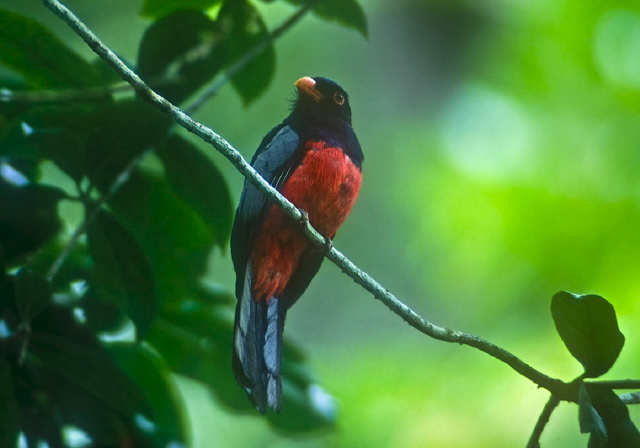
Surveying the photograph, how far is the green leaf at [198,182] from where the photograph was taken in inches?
83.7

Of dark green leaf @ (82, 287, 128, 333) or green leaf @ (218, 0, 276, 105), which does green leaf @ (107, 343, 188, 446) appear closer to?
dark green leaf @ (82, 287, 128, 333)

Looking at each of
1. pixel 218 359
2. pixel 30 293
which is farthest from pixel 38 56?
pixel 218 359

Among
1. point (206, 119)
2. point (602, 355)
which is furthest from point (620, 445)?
point (206, 119)

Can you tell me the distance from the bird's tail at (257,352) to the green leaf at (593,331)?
773 mm

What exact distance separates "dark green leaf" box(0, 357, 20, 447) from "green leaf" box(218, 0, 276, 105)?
1078 mm

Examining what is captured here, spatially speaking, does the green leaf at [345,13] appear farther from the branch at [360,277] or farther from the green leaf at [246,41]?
the branch at [360,277]

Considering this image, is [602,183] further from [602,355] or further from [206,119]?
[206,119]

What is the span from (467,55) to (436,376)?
1015mm

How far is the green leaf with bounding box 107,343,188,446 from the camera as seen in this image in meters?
2.17

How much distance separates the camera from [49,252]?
226cm

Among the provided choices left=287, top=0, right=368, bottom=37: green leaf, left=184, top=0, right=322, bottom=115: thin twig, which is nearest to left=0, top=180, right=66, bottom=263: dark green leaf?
left=184, top=0, right=322, bottom=115: thin twig

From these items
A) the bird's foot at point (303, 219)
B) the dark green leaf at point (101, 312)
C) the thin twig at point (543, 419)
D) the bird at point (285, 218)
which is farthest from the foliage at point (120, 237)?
the thin twig at point (543, 419)

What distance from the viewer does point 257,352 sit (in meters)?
1.91

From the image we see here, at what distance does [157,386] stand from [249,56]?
→ 111cm
